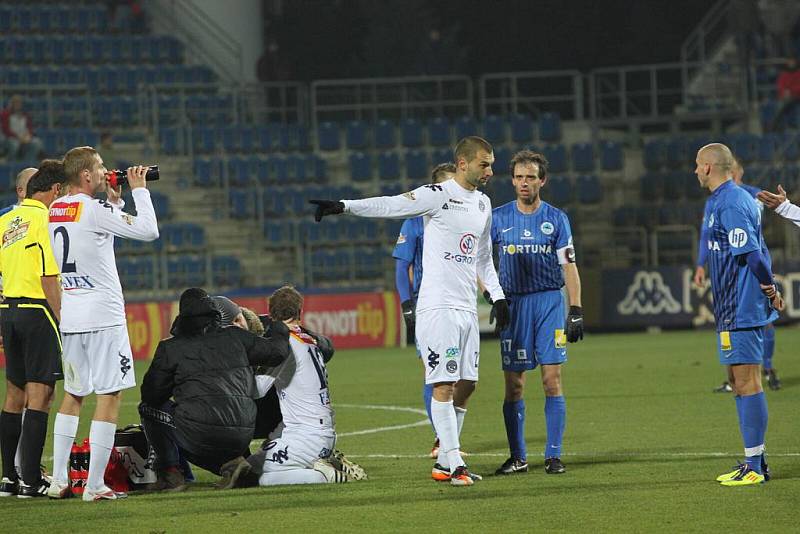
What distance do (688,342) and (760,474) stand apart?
14.5 m

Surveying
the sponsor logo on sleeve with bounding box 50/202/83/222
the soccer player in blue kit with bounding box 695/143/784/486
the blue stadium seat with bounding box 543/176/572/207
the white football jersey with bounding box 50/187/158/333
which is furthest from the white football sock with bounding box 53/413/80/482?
the blue stadium seat with bounding box 543/176/572/207

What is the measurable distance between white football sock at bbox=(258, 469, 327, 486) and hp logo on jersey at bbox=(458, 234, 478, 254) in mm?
1840

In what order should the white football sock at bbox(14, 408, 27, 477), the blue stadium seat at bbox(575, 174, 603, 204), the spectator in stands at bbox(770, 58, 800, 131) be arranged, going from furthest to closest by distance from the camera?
the spectator in stands at bbox(770, 58, 800, 131), the blue stadium seat at bbox(575, 174, 603, 204), the white football sock at bbox(14, 408, 27, 477)

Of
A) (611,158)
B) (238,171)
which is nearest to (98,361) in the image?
(238,171)

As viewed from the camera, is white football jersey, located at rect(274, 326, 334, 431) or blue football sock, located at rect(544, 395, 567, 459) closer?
white football jersey, located at rect(274, 326, 334, 431)

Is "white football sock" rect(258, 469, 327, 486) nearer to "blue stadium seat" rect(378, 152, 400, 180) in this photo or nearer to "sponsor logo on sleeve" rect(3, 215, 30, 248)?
"sponsor logo on sleeve" rect(3, 215, 30, 248)

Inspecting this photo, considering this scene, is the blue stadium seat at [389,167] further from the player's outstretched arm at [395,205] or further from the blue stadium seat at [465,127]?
the player's outstretched arm at [395,205]

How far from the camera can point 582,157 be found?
96.5 ft

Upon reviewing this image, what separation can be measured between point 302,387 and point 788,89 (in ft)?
74.9

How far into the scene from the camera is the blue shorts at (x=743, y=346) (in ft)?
27.9

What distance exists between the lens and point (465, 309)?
8875 mm

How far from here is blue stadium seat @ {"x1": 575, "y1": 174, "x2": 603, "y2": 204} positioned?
1131 inches

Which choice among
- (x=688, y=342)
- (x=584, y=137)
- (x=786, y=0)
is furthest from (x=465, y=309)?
(x=786, y=0)

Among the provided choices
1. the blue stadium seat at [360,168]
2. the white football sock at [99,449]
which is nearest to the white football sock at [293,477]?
the white football sock at [99,449]
